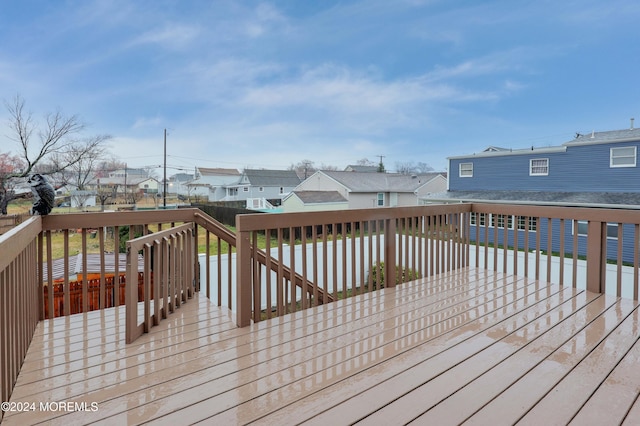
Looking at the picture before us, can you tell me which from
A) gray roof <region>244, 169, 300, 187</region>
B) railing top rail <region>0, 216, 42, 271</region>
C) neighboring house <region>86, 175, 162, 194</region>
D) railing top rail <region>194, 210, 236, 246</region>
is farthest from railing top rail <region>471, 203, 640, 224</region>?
gray roof <region>244, 169, 300, 187</region>

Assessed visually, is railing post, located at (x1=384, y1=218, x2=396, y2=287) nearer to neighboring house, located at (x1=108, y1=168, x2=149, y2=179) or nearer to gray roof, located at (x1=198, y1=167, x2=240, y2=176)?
neighboring house, located at (x1=108, y1=168, x2=149, y2=179)

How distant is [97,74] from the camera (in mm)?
12914

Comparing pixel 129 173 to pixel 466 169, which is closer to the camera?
Result: pixel 129 173

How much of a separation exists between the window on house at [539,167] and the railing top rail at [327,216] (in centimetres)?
1240

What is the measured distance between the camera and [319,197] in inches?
712

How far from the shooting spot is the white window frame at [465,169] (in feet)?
52.0

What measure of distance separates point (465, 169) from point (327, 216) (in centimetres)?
1494

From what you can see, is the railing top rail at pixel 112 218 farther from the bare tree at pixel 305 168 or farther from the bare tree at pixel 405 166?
the bare tree at pixel 305 168

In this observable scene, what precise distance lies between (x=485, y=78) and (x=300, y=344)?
1663 centimetres

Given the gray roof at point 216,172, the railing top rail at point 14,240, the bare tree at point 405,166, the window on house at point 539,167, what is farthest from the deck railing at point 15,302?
the gray roof at point 216,172

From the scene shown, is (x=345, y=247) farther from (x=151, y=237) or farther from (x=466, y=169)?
(x=466, y=169)

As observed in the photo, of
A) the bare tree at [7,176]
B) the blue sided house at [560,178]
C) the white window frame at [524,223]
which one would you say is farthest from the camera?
the blue sided house at [560,178]

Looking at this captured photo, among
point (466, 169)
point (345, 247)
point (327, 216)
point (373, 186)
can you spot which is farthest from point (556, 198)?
point (327, 216)

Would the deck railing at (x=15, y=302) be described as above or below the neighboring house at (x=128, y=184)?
below
